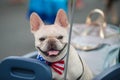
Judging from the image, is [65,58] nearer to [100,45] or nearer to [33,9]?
[100,45]

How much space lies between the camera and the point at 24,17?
5262 millimetres

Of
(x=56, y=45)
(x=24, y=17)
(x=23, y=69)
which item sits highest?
(x=56, y=45)

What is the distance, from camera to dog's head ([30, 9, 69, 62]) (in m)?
1.28

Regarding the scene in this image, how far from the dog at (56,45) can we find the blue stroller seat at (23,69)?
0.05 m

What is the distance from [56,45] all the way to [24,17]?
404 cm

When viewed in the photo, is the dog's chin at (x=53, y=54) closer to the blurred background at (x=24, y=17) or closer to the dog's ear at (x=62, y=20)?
the dog's ear at (x=62, y=20)

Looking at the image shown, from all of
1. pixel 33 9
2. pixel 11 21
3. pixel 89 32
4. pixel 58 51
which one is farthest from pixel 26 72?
pixel 11 21

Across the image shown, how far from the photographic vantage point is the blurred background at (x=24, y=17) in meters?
2.82

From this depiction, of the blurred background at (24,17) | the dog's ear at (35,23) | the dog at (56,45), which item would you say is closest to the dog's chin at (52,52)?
the dog at (56,45)

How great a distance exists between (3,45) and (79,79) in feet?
8.08

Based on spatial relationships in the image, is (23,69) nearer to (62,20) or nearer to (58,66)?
(58,66)

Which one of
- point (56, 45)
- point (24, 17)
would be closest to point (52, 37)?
point (56, 45)

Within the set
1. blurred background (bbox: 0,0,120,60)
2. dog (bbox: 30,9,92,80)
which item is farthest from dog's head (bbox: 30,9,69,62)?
blurred background (bbox: 0,0,120,60)

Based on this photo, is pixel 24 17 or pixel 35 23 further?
pixel 24 17
